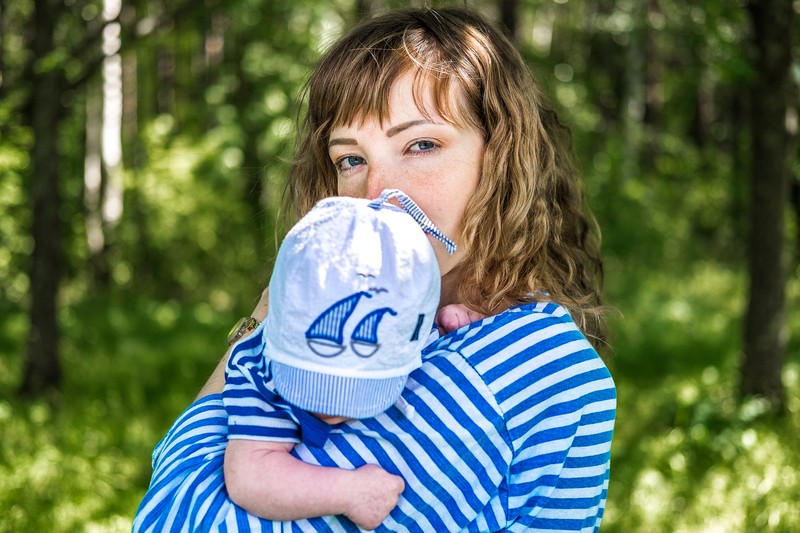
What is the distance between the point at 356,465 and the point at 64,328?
7296mm

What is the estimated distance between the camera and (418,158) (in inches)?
55.2

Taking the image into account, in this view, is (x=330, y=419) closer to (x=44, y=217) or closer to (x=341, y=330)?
(x=341, y=330)

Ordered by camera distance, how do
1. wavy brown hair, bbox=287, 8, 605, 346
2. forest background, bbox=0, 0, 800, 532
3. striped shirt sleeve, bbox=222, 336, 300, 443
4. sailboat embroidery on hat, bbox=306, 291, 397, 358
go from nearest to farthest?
sailboat embroidery on hat, bbox=306, 291, 397, 358 → striped shirt sleeve, bbox=222, 336, 300, 443 → wavy brown hair, bbox=287, 8, 605, 346 → forest background, bbox=0, 0, 800, 532

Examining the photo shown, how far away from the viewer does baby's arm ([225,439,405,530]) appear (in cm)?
116

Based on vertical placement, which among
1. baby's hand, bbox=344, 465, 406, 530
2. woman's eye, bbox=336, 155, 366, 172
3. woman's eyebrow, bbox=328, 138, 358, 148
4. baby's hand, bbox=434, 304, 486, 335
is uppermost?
woman's eyebrow, bbox=328, 138, 358, 148

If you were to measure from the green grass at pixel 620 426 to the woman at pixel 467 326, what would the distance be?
1133 mm

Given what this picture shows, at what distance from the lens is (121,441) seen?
5035mm

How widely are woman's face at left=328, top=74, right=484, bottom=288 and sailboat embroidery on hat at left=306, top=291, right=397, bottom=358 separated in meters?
0.34

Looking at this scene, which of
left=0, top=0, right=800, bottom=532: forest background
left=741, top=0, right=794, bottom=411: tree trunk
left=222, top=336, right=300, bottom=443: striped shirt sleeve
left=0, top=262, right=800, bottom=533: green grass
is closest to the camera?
left=222, top=336, right=300, bottom=443: striped shirt sleeve

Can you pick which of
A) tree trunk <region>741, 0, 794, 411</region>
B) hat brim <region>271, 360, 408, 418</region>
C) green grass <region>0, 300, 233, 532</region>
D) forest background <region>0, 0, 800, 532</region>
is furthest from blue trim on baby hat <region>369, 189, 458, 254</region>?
tree trunk <region>741, 0, 794, 411</region>

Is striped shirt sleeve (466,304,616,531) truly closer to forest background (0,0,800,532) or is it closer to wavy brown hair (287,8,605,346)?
wavy brown hair (287,8,605,346)

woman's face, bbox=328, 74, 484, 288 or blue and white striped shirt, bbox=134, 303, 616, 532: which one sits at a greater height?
woman's face, bbox=328, 74, 484, 288

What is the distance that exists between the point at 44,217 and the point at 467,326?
5.06 m

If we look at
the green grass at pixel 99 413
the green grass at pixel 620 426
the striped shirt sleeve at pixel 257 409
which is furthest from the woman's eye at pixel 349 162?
the green grass at pixel 99 413
